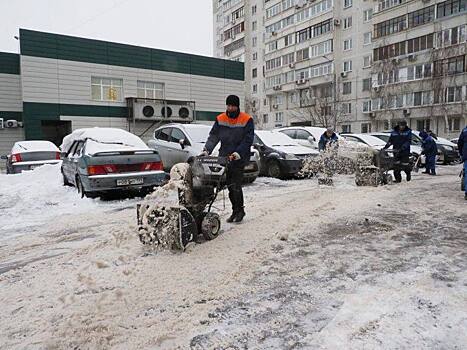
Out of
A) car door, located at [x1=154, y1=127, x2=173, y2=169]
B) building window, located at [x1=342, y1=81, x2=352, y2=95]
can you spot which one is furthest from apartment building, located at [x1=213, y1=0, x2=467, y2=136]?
car door, located at [x1=154, y1=127, x2=173, y2=169]

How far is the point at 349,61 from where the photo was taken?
43625mm

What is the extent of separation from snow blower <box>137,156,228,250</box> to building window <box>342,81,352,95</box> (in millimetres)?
43231

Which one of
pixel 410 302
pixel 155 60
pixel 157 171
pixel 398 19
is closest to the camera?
pixel 410 302

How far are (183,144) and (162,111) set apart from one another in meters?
18.4

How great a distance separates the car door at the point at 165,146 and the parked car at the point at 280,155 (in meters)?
2.54

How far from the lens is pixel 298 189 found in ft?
28.7

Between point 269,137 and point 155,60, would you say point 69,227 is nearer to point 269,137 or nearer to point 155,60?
point 269,137

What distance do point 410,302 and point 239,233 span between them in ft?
7.81

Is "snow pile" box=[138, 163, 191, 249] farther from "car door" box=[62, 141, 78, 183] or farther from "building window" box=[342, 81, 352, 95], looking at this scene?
"building window" box=[342, 81, 352, 95]

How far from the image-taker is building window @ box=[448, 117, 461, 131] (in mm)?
34000

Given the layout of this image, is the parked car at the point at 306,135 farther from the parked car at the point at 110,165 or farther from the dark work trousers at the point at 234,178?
the dark work trousers at the point at 234,178

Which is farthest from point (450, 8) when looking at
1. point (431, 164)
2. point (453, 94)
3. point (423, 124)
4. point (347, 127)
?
point (431, 164)

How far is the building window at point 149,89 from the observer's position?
27359 millimetres

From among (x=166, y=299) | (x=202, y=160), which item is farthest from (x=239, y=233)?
(x=166, y=299)
